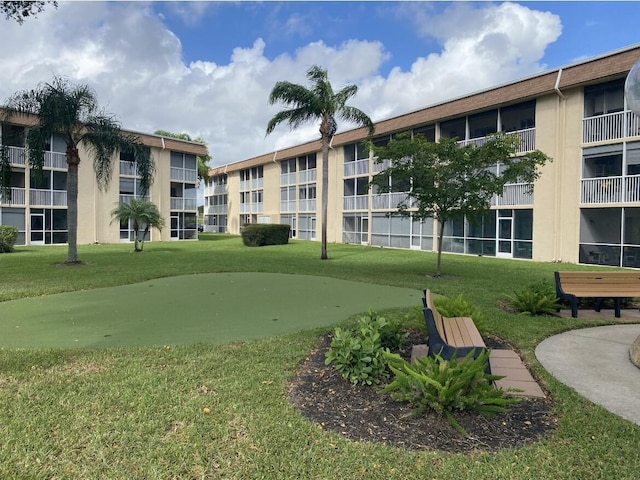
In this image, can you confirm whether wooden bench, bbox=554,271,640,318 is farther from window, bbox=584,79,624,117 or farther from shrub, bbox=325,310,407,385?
window, bbox=584,79,624,117

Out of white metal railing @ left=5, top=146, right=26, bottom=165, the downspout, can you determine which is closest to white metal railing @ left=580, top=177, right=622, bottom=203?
the downspout

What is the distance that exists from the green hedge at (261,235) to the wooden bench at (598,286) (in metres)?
22.3

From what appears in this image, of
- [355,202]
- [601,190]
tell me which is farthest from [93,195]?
[601,190]

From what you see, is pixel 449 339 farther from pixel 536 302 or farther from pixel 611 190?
pixel 611 190

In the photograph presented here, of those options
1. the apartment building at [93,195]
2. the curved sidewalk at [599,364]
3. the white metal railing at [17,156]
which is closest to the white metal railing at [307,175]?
the apartment building at [93,195]

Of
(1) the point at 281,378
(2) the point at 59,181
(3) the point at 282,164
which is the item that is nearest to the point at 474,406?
(1) the point at 281,378

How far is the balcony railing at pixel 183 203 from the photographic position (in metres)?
35.1

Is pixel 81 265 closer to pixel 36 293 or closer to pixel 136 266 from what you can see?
pixel 136 266

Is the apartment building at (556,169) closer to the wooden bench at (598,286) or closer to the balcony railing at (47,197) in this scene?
the wooden bench at (598,286)

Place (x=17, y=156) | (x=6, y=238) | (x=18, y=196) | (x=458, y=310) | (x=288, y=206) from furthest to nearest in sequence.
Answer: (x=288, y=206) → (x=17, y=156) → (x=18, y=196) → (x=6, y=238) → (x=458, y=310)

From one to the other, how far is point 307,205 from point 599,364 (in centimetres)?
3295

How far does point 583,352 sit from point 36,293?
10.3 m

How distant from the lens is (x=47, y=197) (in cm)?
2773

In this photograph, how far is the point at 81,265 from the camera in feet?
50.4
